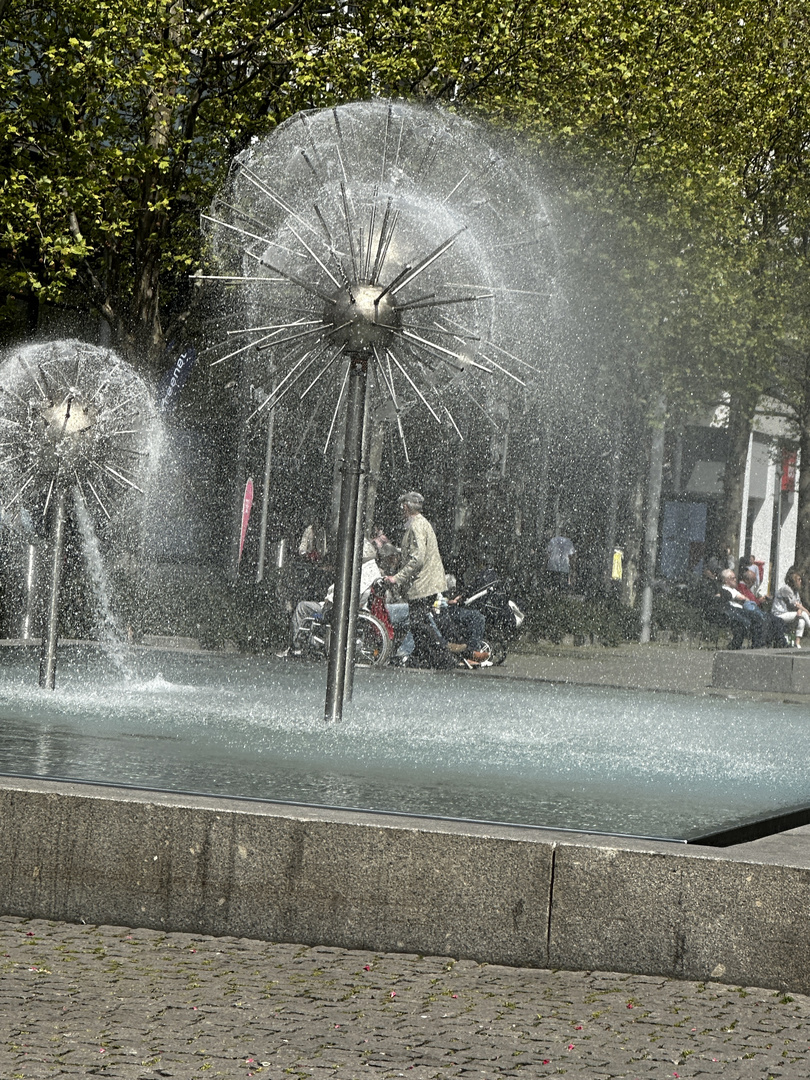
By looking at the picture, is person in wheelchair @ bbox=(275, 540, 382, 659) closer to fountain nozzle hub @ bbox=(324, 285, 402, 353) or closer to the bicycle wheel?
the bicycle wheel

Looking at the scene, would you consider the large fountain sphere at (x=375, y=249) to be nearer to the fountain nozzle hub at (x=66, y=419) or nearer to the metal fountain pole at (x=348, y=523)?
the metal fountain pole at (x=348, y=523)

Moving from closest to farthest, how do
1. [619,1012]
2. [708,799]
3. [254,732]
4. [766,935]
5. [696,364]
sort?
[619,1012] < [766,935] < [708,799] < [254,732] < [696,364]

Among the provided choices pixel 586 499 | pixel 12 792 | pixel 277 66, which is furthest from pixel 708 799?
pixel 586 499

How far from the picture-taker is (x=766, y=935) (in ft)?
17.8

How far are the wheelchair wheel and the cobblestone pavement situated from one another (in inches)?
427

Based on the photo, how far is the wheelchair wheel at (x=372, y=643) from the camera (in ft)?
54.6

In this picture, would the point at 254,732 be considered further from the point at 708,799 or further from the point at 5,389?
the point at 5,389

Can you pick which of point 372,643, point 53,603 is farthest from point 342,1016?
point 372,643

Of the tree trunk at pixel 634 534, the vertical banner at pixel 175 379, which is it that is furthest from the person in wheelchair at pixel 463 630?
the tree trunk at pixel 634 534

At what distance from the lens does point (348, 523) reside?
929 centimetres

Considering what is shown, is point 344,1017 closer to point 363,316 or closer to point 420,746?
point 420,746

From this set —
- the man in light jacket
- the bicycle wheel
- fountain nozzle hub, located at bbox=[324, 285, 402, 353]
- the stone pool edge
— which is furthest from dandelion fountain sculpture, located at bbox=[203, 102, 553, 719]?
the bicycle wheel

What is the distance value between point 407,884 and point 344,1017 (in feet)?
2.90

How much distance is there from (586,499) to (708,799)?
3726 centimetres
